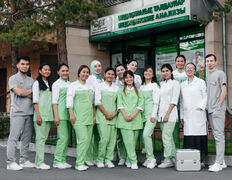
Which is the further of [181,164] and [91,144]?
[91,144]

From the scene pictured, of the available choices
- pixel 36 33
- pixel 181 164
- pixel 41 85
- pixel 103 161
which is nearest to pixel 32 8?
pixel 36 33

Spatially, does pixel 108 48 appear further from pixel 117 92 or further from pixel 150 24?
pixel 117 92

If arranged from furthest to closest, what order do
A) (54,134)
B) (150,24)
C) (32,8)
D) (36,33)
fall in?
(150,24) → (32,8) → (36,33) → (54,134)

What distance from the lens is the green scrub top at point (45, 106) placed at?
7184 mm

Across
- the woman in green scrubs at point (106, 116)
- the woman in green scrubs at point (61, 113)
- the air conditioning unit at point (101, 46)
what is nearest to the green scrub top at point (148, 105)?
the woman in green scrubs at point (106, 116)

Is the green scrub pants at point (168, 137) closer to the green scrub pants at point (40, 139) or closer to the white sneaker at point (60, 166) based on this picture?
the white sneaker at point (60, 166)

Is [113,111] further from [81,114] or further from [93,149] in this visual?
[93,149]

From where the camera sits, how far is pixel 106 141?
741cm

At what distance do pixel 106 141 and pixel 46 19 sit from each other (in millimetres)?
4753

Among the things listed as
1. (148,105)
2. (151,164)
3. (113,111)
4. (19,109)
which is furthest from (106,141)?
(19,109)

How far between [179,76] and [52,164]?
324 cm

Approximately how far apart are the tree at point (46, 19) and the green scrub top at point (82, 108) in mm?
3825

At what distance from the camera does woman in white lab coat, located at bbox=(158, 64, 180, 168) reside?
730cm

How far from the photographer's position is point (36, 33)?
37.2 feet
